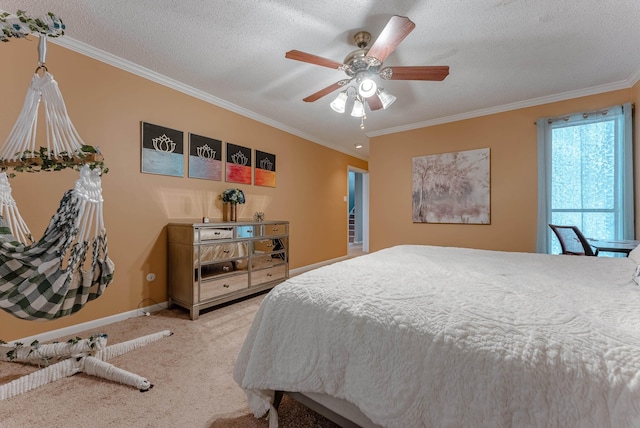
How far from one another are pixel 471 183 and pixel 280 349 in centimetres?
351

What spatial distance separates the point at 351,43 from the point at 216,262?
7.84 feet

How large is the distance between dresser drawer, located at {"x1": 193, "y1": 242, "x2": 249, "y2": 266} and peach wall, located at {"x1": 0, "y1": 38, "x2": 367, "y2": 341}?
1.81 ft

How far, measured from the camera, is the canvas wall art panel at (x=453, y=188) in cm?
349

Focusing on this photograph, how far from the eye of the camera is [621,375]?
603mm

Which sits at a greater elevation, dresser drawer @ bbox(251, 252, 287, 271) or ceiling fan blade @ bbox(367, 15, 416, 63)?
ceiling fan blade @ bbox(367, 15, 416, 63)

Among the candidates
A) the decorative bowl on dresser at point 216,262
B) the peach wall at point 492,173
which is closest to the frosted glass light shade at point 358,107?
the decorative bowl on dresser at point 216,262

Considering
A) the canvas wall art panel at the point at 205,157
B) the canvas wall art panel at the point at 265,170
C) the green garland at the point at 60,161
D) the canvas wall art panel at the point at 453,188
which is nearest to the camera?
the green garland at the point at 60,161

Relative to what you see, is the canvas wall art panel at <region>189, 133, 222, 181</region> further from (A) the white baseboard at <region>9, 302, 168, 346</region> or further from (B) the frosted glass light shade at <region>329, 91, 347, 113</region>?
(B) the frosted glass light shade at <region>329, 91, 347, 113</region>

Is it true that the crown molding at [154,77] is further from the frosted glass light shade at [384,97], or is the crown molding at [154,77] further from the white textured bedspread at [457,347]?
the white textured bedspread at [457,347]

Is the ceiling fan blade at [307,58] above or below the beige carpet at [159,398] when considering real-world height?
above

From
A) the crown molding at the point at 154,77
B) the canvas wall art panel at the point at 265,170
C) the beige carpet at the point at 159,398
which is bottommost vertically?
the beige carpet at the point at 159,398

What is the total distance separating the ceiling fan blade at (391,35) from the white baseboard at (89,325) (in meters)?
3.04

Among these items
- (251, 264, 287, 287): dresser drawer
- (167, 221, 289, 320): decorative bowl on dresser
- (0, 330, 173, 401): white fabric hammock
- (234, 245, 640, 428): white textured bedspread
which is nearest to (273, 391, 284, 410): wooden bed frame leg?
(234, 245, 640, 428): white textured bedspread

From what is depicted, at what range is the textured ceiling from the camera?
1759mm
